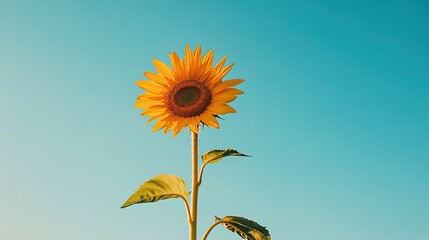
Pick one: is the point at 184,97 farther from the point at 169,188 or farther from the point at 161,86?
the point at 169,188

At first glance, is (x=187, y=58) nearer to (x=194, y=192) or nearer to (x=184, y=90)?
(x=184, y=90)

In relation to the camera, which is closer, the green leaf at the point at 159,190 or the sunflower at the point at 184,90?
the green leaf at the point at 159,190

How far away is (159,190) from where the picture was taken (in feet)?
11.8

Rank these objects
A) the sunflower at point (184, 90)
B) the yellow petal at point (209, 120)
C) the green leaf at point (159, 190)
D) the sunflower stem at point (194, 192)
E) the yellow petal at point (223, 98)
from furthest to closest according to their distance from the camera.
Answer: the sunflower at point (184, 90)
the yellow petal at point (223, 98)
the yellow petal at point (209, 120)
the green leaf at point (159, 190)
the sunflower stem at point (194, 192)

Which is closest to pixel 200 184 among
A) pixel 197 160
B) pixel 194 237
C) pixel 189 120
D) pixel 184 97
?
pixel 197 160

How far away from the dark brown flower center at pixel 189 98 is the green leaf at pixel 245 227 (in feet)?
3.63

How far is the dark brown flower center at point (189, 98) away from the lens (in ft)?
13.1

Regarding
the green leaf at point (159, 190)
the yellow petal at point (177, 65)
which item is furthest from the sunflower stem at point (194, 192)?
the yellow petal at point (177, 65)

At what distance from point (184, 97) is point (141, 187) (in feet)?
3.45

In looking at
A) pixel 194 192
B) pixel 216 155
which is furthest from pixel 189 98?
pixel 194 192

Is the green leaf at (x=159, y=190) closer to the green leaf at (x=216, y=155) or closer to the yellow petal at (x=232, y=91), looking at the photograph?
the green leaf at (x=216, y=155)

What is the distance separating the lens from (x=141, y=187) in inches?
140

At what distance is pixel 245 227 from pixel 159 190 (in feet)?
2.73

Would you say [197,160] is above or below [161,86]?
below
